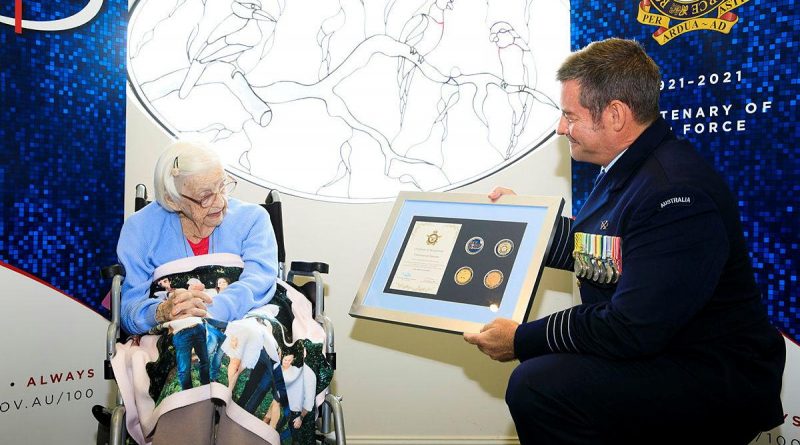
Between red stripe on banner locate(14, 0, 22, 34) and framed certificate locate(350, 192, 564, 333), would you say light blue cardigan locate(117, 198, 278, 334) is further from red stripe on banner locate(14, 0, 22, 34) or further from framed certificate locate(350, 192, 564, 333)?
red stripe on banner locate(14, 0, 22, 34)

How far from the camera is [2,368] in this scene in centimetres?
273

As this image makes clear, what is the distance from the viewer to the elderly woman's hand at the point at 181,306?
2.26m

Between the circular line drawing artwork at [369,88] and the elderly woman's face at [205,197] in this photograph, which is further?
the circular line drawing artwork at [369,88]

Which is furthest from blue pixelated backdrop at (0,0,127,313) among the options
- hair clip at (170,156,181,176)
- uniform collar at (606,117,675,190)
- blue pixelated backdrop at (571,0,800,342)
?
blue pixelated backdrop at (571,0,800,342)

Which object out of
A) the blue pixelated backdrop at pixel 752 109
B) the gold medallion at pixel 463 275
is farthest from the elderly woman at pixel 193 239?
the blue pixelated backdrop at pixel 752 109

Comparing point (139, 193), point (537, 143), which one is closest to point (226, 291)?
point (139, 193)

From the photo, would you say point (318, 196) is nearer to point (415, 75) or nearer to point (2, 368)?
point (415, 75)

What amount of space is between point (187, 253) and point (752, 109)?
206 cm

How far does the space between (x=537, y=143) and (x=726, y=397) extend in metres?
1.86

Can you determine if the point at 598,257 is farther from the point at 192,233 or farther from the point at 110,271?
the point at 110,271

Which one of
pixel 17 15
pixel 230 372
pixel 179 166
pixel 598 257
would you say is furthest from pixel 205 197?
pixel 598 257

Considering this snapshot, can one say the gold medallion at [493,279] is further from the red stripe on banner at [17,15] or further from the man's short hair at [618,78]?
the red stripe on banner at [17,15]

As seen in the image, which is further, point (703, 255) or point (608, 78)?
point (608, 78)

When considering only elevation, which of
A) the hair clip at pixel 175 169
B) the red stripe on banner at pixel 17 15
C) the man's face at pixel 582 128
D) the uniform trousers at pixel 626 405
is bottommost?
the uniform trousers at pixel 626 405
